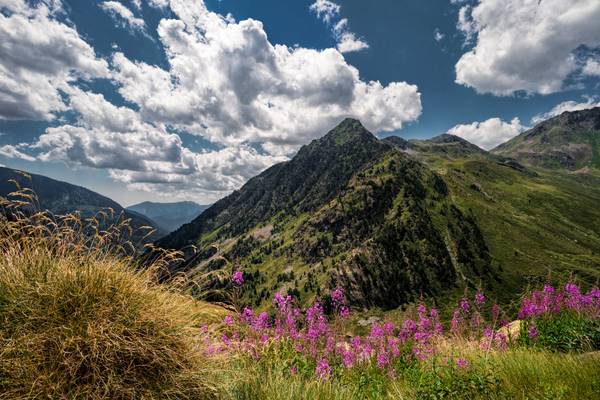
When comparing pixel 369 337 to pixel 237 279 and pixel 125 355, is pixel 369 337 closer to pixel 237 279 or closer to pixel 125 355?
pixel 237 279

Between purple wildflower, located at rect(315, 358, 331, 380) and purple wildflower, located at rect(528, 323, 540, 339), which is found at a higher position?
purple wildflower, located at rect(528, 323, 540, 339)

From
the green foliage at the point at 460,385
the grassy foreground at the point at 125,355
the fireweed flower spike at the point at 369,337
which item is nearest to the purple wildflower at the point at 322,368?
the fireweed flower spike at the point at 369,337

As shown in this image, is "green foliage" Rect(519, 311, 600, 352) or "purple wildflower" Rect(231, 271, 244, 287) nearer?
"green foliage" Rect(519, 311, 600, 352)

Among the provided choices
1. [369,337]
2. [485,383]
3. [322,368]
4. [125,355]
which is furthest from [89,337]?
[369,337]

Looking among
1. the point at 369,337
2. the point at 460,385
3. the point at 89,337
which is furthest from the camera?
the point at 369,337

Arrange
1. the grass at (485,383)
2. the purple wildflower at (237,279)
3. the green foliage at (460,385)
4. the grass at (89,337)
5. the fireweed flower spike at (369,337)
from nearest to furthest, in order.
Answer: the grass at (89,337) < the grass at (485,383) < the green foliage at (460,385) < the purple wildflower at (237,279) < the fireweed flower spike at (369,337)

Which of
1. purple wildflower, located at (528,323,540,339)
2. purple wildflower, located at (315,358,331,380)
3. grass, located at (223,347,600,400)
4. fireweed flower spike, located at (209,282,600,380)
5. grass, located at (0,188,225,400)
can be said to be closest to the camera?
grass, located at (0,188,225,400)

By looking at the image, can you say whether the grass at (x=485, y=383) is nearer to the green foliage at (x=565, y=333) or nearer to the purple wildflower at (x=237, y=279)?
the green foliage at (x=565, y=333)

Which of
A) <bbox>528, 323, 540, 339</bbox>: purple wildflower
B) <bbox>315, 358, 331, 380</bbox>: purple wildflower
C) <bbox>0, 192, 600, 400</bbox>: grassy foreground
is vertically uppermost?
<bbox>0, 192, 600, 400</bbox>: grassy foreground

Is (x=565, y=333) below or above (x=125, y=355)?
below

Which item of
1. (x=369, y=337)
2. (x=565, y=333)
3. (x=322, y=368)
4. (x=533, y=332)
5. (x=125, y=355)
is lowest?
(x=369, y=337)

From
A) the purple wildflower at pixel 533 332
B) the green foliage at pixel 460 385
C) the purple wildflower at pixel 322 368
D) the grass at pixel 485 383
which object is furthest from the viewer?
the purple wildflower at pixel 533 332

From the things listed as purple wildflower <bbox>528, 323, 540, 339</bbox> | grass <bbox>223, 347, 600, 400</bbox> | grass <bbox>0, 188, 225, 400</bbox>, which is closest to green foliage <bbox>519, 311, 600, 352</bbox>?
purple wildflower <bbox>528, 323, 540, 339</bbox>

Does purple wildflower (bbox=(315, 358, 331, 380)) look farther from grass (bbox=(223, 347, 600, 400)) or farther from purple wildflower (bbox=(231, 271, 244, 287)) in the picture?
purple wildflower (bbox=(231, 271, 244, 287))
